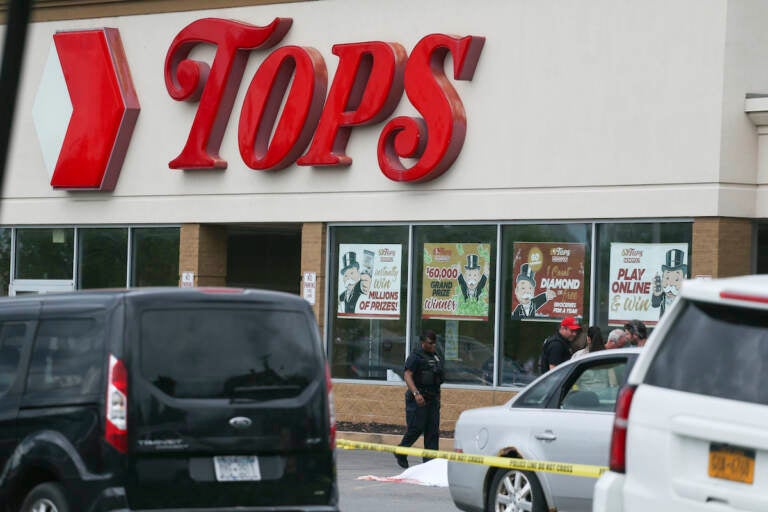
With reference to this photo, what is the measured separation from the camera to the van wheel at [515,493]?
12156mm

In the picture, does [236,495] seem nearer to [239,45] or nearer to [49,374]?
[49,374]

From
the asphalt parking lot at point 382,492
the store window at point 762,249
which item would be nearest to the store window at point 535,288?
the store window at point 762,249

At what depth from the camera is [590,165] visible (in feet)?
69.6

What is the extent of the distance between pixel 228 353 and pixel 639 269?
38.8 feet

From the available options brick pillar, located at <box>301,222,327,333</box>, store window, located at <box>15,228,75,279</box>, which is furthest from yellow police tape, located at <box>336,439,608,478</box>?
store window, located at <box>15,228,75,279</box>

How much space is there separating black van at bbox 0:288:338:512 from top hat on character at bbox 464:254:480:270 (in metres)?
12.4

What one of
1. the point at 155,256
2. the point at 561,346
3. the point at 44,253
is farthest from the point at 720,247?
the point at 44,253

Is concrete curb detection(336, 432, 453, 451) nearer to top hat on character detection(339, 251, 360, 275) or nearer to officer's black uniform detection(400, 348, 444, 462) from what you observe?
top hat on character detection(339, 251, 360, 275)

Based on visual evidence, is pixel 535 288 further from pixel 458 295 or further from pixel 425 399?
pixel 425 399

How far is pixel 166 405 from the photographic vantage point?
9609 millimetres

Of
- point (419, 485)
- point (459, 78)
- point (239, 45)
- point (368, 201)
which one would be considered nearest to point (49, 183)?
point (239, 45)

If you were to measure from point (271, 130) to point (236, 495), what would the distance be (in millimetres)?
15340

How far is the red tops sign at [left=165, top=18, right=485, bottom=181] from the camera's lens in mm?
22422

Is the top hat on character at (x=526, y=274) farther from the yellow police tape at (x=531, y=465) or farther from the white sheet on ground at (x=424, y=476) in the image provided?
the yellow police tape at (x=531, y=465)
